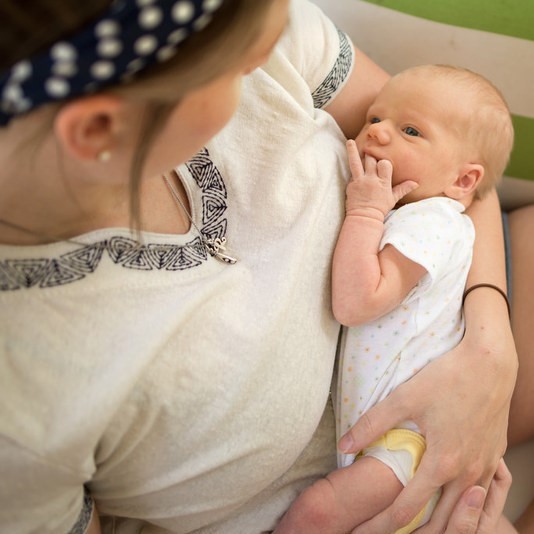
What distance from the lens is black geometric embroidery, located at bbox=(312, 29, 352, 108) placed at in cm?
106

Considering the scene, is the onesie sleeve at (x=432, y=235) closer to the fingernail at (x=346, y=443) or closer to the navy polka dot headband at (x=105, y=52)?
the fingernail at (x=346, y=443)

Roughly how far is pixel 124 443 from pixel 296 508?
12.1 inches

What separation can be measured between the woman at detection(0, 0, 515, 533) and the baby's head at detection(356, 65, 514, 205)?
0.27 ft

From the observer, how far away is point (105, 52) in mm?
465

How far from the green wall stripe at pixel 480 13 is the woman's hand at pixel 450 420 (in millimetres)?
562

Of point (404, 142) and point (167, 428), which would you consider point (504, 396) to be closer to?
point (404, 142)

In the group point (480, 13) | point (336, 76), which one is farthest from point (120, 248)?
point (480, 13)

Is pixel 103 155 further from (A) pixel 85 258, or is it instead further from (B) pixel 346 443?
(B) pixel 346 443

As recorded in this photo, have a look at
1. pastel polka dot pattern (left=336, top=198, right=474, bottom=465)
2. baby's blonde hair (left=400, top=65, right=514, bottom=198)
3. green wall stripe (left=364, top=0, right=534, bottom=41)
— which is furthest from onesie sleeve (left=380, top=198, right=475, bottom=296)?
green wall stripe (left=364, top=0, right=534, bottom=41)

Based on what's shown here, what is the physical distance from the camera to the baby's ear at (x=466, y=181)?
107 centimetres

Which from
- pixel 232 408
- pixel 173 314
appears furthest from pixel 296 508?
pixel 173 314

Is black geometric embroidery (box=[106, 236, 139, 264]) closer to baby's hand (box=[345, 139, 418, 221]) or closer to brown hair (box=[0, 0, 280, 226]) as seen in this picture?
brown hair (box=[0, 0, 280, 226])

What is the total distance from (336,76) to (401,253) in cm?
34

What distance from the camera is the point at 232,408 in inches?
29.9
